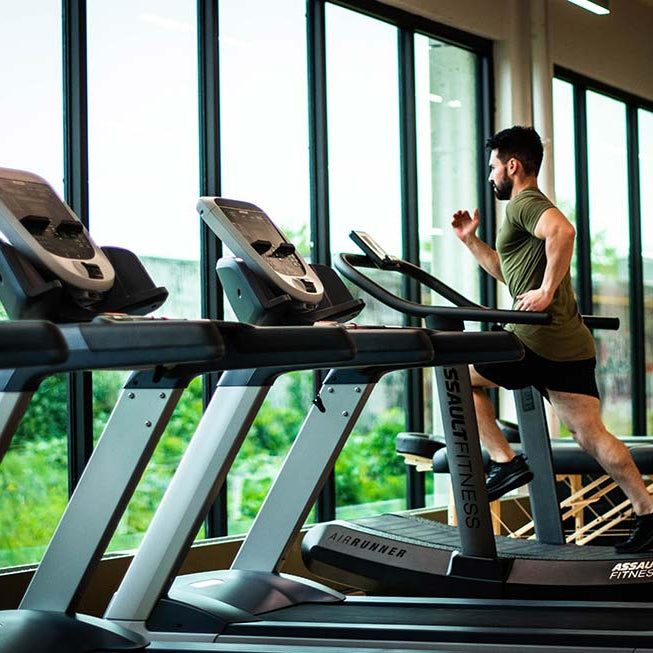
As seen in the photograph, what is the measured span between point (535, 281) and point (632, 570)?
3.61 feet

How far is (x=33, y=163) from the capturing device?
14.7 feet

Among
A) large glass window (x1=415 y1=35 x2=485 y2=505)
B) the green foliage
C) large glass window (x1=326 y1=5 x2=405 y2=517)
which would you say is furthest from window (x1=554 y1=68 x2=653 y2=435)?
the green foliage

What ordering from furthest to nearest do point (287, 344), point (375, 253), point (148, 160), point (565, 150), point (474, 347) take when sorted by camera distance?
1. point (565, 150)
2. point (148, 160)
3. point (375, 253)
4. point (474, 347)
5. point (287, 344)

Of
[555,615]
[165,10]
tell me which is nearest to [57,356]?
[555,615]

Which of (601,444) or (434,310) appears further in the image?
(601,444)

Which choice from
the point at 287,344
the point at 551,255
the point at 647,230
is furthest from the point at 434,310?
the point at 647,230

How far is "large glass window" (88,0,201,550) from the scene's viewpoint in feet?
15.7

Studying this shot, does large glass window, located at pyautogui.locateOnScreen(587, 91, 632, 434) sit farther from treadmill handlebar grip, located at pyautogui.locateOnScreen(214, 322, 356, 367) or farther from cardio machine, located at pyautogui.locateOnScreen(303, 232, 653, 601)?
treadmill handlebar grip, located at pyautogui.locateOnScreen(214, 322, 356, 367)

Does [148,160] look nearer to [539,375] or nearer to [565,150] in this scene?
[539,375]

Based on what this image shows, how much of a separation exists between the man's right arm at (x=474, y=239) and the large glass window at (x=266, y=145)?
122 centimetres

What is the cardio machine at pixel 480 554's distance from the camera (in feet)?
12.2

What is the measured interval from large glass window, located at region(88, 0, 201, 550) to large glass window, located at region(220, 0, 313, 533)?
0.24 m

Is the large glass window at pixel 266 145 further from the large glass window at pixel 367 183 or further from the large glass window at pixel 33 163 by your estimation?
the large glass window at pixel 33 163

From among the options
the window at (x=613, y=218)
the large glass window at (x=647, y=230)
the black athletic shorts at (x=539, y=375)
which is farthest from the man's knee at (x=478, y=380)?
the large glass window at (x=647, y=230)
